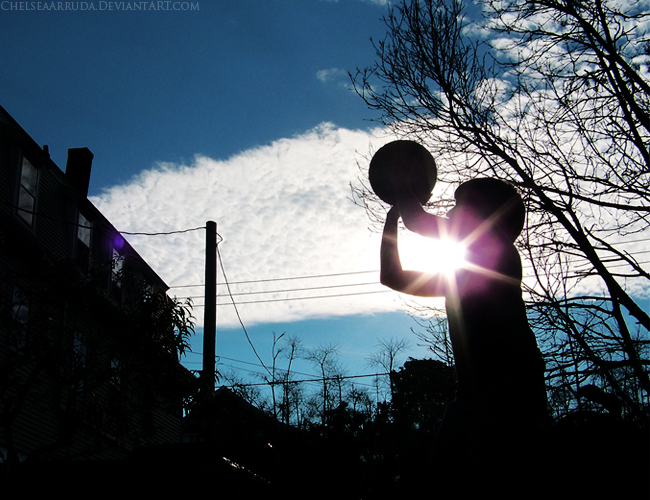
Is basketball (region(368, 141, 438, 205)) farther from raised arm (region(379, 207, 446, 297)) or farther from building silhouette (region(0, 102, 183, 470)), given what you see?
building silhouette (region(0, 102, 183, 470))

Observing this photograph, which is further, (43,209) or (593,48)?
(43,209)

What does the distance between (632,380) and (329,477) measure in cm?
704

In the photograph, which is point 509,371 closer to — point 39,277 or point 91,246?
point 39,277

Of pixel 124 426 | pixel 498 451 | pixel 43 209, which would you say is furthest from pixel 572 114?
pixel 43 209

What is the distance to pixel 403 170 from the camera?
249 centimetres

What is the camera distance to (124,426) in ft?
27.9

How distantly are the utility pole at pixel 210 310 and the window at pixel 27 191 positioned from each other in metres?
5.04

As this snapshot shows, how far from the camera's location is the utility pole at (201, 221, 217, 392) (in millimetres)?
11087

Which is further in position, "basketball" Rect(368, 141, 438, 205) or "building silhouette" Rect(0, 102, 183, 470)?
"building silhouette" Rect(0, 102, 183, 470)

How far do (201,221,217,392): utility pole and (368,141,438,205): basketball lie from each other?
8400mm

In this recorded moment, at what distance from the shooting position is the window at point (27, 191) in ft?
46.9

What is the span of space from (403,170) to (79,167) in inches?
715

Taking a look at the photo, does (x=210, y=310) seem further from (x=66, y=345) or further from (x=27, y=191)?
(x=27, y=191)

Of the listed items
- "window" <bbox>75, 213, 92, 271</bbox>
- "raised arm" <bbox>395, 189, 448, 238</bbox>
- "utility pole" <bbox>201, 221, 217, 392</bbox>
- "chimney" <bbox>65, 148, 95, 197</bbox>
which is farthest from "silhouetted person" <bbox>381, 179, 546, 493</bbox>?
"chimney" <bbox>65, 148, 95, 197</bbox>
